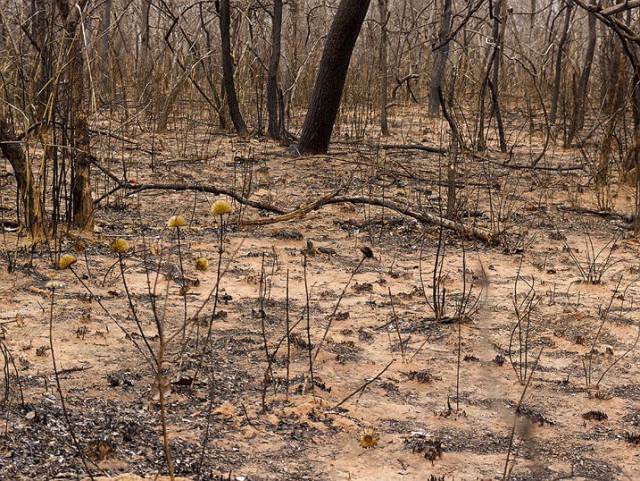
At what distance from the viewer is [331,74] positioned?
9102mm

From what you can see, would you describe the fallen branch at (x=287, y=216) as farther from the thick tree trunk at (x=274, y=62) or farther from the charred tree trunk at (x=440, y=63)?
the charred tree trunk at (x=440, y=63)

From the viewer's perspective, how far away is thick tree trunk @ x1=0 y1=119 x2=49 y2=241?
5.22 metres

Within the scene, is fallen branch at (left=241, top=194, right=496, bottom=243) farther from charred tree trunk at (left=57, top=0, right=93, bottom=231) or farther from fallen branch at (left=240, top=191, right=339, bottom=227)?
charred tree trunk at (left=57, top=0, right=93, bottom=231)

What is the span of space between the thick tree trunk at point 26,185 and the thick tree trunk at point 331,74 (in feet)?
13.9

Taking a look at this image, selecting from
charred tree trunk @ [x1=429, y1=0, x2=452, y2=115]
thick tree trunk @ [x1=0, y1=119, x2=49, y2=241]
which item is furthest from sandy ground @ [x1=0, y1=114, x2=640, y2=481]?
charred tree trunk @ [x1=429, y1=0, x2=452, y2=115]

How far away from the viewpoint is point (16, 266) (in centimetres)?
509

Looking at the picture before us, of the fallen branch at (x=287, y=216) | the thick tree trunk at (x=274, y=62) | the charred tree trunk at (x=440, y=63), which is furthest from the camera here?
the charred tree trunk at (x=440, y=63)

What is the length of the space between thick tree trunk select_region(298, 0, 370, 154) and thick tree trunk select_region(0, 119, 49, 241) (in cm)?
423

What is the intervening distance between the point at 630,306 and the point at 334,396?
2.28 m

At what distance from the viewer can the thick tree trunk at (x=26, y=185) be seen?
17.1 ft

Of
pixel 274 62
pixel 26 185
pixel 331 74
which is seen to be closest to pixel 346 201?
pixel 26 185

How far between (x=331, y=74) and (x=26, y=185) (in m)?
4.45

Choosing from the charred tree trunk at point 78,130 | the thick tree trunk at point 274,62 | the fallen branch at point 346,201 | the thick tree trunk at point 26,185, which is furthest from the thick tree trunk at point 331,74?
the thick tree trunk at point 26,185

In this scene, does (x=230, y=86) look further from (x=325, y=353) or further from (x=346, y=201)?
(x=325, y=353)
